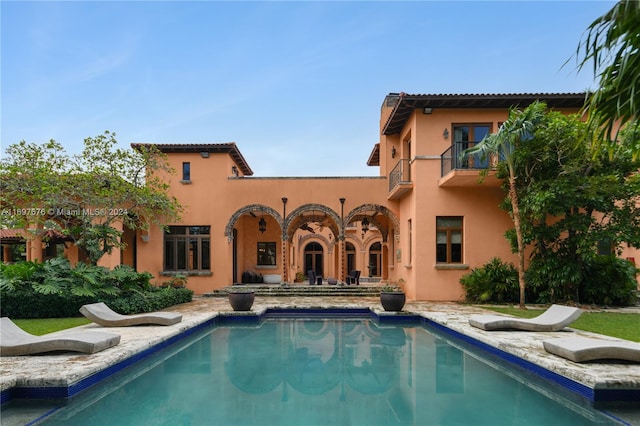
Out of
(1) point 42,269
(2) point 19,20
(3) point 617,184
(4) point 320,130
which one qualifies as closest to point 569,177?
(3) point 617,184

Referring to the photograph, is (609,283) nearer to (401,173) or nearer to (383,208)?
(401,173)

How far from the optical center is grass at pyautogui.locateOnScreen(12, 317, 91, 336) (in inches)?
344

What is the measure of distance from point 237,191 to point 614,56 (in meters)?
15.1

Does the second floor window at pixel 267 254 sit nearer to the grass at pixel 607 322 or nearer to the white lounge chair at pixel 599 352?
the grass at pixel 607 322

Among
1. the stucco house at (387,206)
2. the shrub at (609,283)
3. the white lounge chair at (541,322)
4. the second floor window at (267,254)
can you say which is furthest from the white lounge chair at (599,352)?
the second floor window at (267,254)

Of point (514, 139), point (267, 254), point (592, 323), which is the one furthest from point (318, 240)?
point (592, 323)

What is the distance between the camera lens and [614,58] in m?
4.09

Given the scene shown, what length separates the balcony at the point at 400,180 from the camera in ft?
48.9

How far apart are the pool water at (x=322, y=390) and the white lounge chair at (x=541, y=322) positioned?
85cm

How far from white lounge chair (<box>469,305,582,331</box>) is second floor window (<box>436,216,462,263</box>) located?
607 centimetres

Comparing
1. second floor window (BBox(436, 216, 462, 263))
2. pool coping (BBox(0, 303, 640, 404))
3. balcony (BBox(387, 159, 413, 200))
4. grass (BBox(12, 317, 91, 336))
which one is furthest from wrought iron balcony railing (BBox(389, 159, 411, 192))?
grass (BBox(12, 317, 91, 336))

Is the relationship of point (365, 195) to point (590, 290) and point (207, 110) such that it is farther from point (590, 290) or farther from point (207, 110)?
point (207, 110)

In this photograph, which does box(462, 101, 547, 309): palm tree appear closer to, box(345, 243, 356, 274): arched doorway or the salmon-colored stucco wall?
the salmon-colored stucco wall

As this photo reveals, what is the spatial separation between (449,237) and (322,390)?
10213mm
